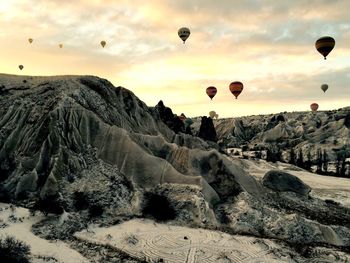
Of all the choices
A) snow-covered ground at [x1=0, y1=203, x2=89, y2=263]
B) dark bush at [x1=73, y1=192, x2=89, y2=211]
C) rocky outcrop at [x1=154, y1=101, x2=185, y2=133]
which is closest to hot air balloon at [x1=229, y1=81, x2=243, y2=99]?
rocky outcrop at [x1=154, y1=101, x2=185, y2=133]

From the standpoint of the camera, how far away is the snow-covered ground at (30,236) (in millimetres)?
25969

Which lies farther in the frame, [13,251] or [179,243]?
[179,243]

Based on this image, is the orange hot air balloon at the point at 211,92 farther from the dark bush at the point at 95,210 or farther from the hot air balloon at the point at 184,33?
the dark bush at the point at 95,210

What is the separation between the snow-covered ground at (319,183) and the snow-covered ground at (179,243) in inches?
1038

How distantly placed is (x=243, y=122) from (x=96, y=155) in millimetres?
149300

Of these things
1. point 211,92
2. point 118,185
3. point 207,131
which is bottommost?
point 118,185

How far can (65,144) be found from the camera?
41438 mm

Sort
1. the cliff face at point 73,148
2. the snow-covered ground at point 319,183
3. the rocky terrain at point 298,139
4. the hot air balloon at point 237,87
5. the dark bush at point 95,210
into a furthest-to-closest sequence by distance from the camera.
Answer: the rocky terrain at point 298,139
the hot air balloon at point 237,87
the snow-covered ground at point 319,183
the cliff face at point 73,148
the dark bush at point 95,210

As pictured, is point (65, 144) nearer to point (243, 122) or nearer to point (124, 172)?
point (124, 172)

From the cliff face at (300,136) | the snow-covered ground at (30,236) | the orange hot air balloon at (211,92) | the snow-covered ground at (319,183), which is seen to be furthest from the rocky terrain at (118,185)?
the cliff face at (300,136)

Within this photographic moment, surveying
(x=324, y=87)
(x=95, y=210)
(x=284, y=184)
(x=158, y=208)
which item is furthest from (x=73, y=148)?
(x=324, y=87)

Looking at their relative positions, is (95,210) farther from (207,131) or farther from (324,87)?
(324,87)

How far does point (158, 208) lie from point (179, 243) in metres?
7.13

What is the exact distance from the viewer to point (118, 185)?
38.6 m
